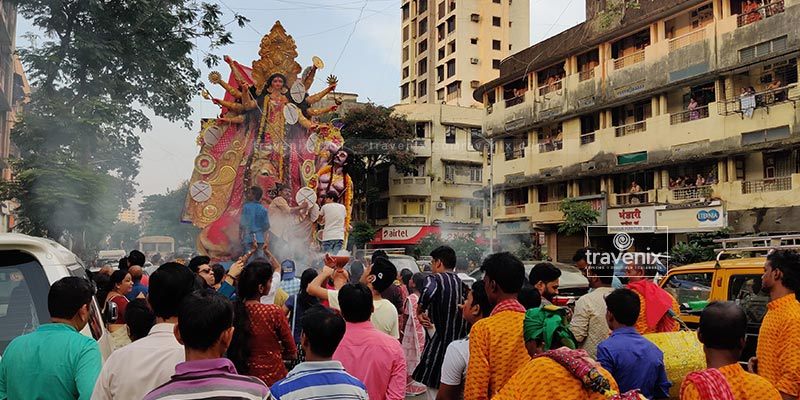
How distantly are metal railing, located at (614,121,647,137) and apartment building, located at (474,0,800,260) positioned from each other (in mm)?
66

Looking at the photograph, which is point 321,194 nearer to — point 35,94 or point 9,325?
point 35,94

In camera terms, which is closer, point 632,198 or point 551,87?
point 632,198

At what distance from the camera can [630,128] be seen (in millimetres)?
28672

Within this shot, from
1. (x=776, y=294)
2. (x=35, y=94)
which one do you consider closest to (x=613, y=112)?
(x=35, y=94)

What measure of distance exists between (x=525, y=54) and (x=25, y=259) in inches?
1320

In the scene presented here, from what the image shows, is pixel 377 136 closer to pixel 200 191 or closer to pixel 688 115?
pixel 688 115

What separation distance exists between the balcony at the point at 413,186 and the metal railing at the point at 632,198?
17977 mm

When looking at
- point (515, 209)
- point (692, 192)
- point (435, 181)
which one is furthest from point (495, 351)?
point (435, 181)

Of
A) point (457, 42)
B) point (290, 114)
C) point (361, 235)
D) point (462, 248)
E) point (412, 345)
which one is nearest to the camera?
point (412, 345)

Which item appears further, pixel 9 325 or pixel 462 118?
pixel 462 118

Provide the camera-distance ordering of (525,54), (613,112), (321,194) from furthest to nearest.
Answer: (525,54), (613,112), (321,194)

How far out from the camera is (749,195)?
23.2 m

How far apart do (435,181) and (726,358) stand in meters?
42.9

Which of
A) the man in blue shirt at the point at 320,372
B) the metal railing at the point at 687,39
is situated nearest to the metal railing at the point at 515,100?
the metal railing at the point at 687,39
